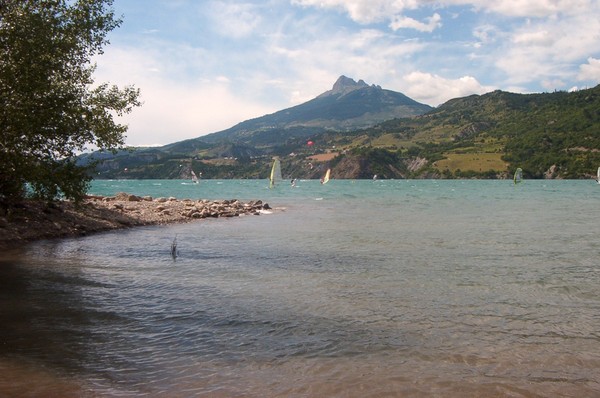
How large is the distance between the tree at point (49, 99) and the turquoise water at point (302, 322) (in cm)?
385

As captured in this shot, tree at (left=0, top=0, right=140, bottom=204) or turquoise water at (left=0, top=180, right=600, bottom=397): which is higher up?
tree at (left=0, top=0, right=140, bottom=204)

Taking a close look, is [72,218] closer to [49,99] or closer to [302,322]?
[49,99]

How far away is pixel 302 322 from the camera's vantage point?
1064 centimetres

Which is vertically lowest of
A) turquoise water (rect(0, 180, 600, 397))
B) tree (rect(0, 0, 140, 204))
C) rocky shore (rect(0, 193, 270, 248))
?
turquoise water (rect(0, 180, 600, 397))

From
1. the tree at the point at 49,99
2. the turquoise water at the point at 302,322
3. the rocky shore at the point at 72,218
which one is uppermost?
the tree at the point at 49,99

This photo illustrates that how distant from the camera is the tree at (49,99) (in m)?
19.0

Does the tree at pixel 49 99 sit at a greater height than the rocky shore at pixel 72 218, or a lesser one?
greater

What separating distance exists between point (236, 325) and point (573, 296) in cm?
988

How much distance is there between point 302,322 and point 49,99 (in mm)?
17678

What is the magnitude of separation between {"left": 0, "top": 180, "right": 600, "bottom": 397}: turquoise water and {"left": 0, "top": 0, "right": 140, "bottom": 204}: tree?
12.6 ft

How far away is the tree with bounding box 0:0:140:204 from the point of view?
1903 cm

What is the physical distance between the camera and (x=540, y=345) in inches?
359

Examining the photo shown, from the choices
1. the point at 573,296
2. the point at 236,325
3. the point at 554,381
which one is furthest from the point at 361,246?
the point at 554,381

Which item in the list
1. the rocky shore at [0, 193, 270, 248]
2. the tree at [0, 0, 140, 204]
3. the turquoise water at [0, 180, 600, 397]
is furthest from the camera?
the rocky shore at [0, 193, 270, 248]
